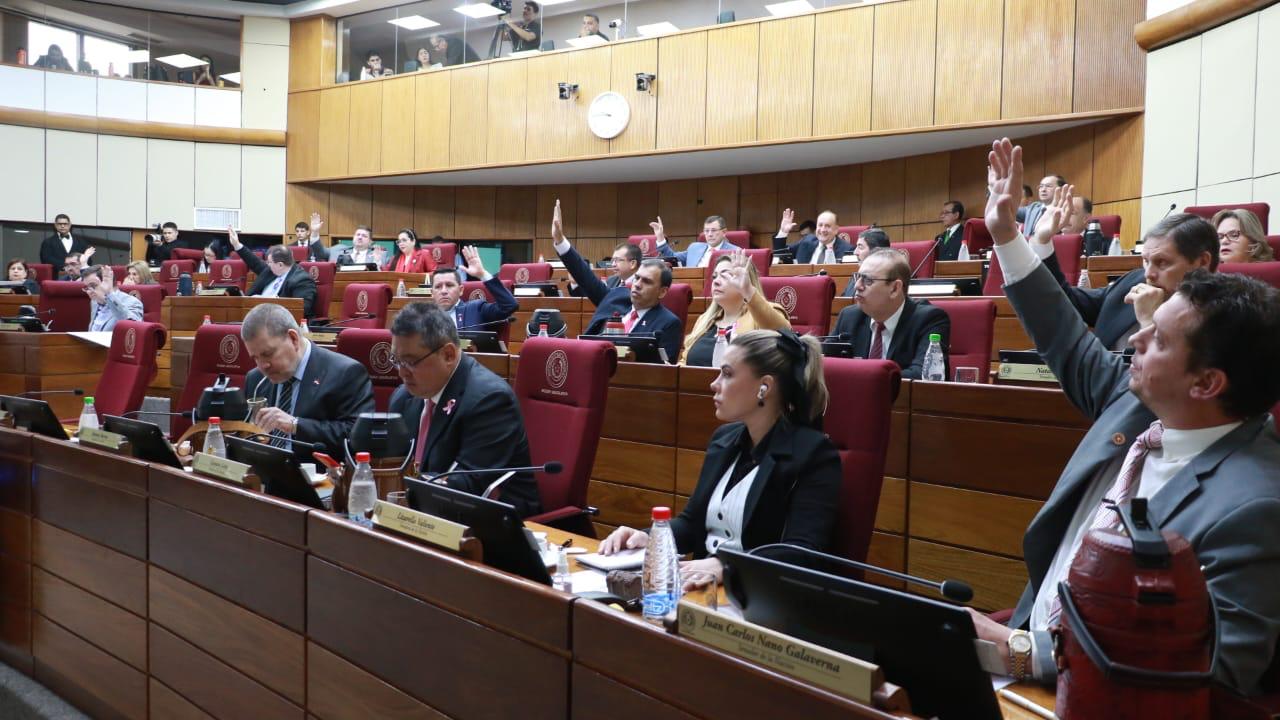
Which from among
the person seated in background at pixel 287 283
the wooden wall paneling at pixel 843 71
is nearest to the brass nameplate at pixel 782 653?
the person seated in background at pixel 287 283

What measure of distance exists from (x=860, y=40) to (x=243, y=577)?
843 centimetres

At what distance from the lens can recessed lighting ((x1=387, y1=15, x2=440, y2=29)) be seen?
1243 centimetres

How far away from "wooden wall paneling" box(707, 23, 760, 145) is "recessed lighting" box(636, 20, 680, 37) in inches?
20.7

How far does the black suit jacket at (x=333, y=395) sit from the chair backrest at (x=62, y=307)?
5890 millimetres

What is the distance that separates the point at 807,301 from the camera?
4.62 m

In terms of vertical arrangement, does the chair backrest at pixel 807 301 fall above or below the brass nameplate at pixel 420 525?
above

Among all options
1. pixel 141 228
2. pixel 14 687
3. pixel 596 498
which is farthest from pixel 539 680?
pixel 141 228

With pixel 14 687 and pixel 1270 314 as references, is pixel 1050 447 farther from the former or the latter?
pixel 14 687

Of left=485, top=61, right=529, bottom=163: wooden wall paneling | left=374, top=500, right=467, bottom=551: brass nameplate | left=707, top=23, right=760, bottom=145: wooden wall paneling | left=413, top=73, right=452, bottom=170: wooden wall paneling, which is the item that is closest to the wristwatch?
left=374, top=500, right=467, bottom=551: brass nameplate

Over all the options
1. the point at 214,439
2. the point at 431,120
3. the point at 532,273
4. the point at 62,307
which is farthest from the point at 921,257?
the point at 431,120

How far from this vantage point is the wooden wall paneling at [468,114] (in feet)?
38.7

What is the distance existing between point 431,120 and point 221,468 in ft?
35.1

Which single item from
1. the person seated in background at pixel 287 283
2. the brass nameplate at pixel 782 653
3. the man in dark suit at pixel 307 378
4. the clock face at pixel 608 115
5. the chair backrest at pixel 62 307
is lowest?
the brass nameplate at pixel 782 653

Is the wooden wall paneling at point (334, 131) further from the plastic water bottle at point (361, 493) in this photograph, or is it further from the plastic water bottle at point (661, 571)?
the plastic water bottle at point (661, 571)
